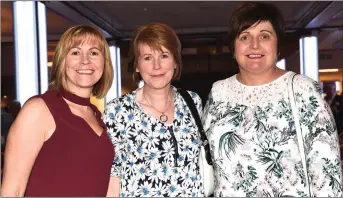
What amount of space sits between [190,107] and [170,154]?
0.28m

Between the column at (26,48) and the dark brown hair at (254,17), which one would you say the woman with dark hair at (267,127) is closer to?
the dark brown hair at (254,17)

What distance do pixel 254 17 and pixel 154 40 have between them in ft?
1.48

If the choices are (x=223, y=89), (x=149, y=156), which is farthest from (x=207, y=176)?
(x=223, y=89)

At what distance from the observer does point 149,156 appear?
198cm

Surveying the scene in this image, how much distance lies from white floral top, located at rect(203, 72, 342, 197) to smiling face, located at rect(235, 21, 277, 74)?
9 centimetres

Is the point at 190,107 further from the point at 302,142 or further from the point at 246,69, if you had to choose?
the point at 302,142

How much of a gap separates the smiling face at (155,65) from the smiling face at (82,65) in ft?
0.64

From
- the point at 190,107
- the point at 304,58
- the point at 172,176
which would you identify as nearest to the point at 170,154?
the point at 172,176

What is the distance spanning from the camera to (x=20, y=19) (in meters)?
7.49

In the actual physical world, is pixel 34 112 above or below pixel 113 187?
above

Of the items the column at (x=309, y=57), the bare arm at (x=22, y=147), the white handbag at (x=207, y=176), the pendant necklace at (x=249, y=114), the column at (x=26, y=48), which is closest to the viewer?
the bare arm at (x=22, y=147)

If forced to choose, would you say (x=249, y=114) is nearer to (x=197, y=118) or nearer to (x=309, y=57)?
(x=197, y=118)

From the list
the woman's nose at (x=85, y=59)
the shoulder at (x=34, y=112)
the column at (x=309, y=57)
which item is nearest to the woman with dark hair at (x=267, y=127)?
the woman's nose at (x=85, y=59)

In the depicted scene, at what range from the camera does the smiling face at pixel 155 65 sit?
2.05 m
